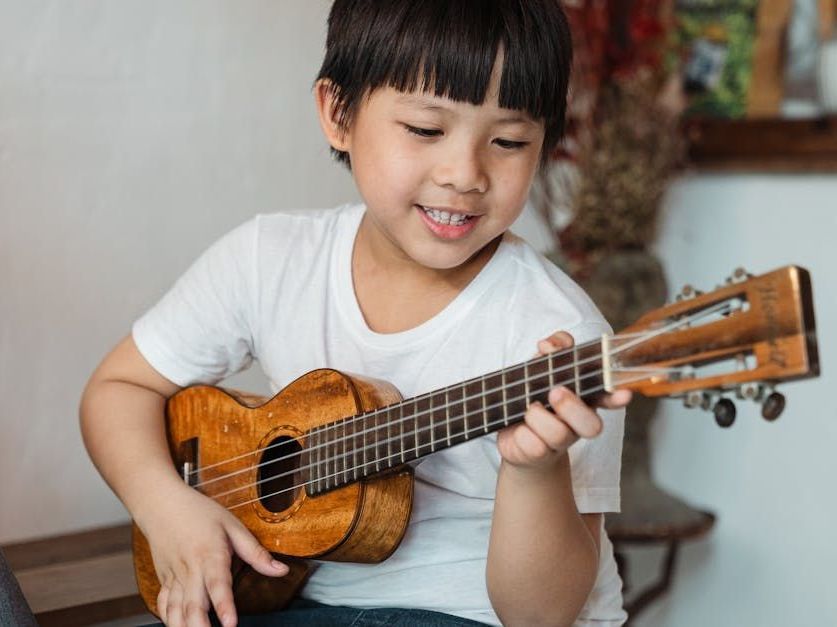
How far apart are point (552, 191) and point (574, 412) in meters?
1.46

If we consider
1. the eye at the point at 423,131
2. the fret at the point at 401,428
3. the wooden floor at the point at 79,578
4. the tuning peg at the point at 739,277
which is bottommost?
the wooden floor at the point at 79,578

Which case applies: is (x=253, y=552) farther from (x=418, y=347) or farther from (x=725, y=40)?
(x=725, y=40)

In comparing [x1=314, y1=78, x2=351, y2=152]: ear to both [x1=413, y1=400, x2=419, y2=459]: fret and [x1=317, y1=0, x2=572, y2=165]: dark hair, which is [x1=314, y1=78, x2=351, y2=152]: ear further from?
[x1=413, y1=400, x2=419, y2=459]: fret

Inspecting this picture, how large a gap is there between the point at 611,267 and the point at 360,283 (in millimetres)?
867

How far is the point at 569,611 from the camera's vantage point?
1086mm

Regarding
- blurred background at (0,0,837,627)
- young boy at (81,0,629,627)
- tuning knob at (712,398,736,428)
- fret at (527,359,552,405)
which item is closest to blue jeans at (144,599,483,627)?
young boy at (81,0,629,627)

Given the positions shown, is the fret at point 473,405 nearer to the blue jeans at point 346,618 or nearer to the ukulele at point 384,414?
the ukulele at point 384,414

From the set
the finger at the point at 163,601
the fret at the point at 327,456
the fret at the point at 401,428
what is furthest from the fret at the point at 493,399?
the finger at the point at 163,601

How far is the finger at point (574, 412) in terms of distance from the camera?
0.88 meters

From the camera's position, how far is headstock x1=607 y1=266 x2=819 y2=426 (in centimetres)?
73

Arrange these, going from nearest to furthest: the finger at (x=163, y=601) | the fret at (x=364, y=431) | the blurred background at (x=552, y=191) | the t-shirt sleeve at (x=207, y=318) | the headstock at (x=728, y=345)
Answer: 1. the headstock at (x=728, y=345)
2. the fret at (x=364, y=431)
3. the finger at (x=163, y=601)
4. the t-shirt sleeve at (x=207, y=318)
5. the blurred background at (x=552, y=191)

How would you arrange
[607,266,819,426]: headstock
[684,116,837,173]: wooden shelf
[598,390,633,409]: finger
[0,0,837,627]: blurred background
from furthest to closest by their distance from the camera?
[684,116,837,173]: wooden shelf < [0,0,837,627]: blurred background < [598,390,633,409]: finger < [607,266,819,426]: headstock

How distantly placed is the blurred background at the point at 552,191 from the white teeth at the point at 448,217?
0.66m

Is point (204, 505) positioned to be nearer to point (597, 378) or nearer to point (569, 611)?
point (569, 611)
